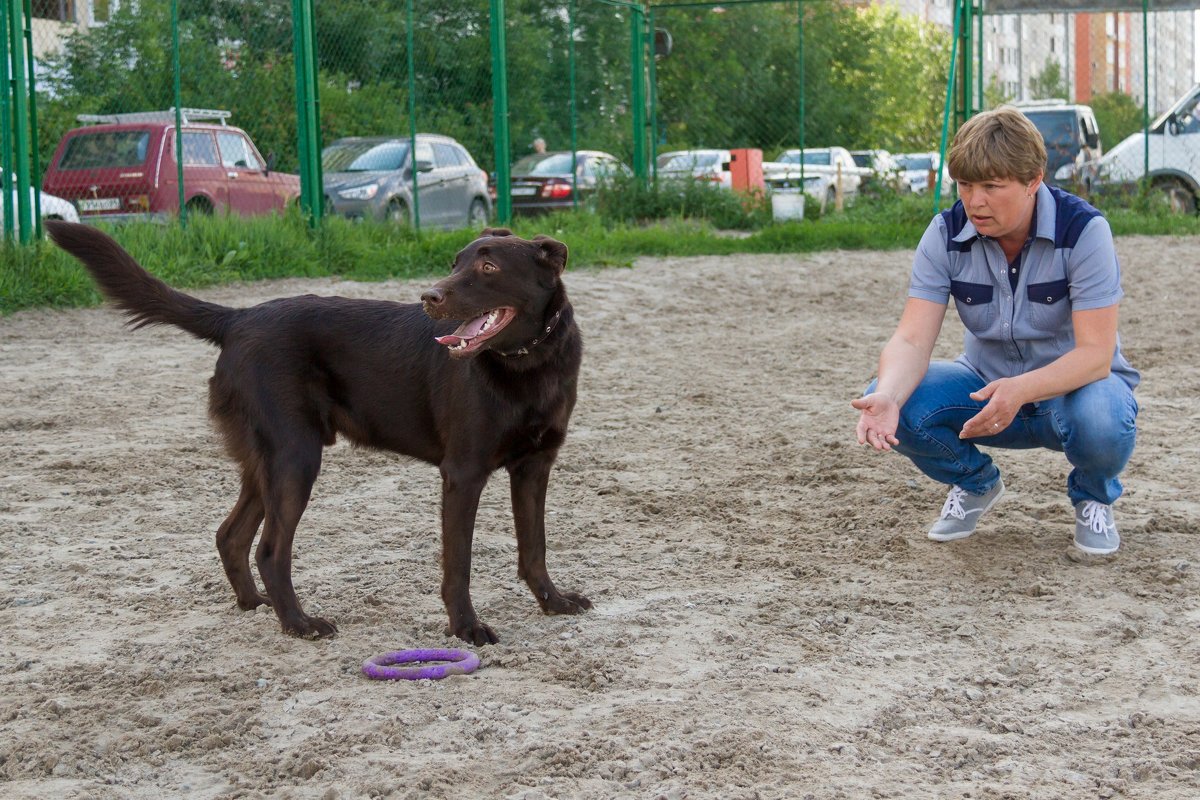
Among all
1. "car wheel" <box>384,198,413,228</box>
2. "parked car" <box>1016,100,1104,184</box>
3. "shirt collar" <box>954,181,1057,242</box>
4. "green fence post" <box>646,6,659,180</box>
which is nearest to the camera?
"shirt collar" <box>954,181,1057,242</box>

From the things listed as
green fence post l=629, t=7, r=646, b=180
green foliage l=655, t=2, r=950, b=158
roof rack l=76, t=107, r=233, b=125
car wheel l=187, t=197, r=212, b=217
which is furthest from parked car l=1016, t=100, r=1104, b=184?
car wheel l=187, t=197, r=212, b=217

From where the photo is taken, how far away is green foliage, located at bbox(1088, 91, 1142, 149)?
108 feet

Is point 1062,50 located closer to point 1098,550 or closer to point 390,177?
point 390,177

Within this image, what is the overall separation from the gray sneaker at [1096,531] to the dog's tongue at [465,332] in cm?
214

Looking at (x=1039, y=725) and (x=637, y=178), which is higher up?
(x=637, y=178)

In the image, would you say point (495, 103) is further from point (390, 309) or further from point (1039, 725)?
point (1039, 725)

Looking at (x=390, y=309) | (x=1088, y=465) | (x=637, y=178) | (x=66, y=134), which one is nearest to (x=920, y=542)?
(x=1088, y=465)

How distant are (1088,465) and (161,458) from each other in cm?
387

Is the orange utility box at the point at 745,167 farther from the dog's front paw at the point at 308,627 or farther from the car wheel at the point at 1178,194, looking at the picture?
the dog's front paw at the point at 308,627

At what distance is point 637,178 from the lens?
1723 cm

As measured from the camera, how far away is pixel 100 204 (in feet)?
43.9

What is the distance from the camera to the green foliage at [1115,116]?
3300 centimetres

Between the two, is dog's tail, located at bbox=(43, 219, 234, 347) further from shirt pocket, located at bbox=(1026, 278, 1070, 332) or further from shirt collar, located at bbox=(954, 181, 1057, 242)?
shirt pocket, located at bbox=(1026, 278, 1070, 332)

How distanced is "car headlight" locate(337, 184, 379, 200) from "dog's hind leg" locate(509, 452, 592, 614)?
1211 cm
